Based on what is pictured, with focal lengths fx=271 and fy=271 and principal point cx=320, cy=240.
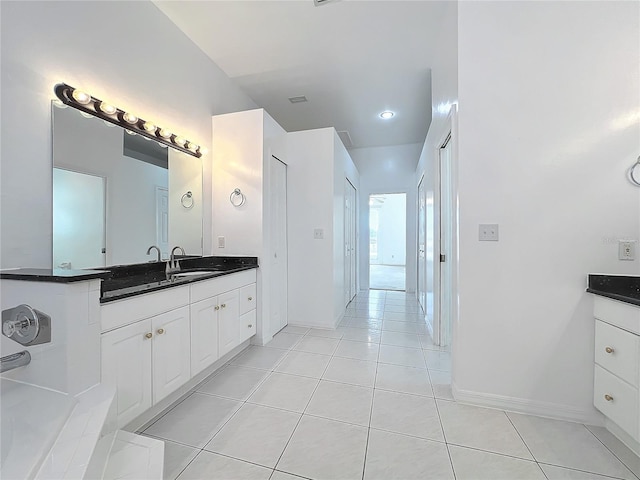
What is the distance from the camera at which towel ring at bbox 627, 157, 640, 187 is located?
1.61 m

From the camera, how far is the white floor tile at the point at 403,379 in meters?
2.01

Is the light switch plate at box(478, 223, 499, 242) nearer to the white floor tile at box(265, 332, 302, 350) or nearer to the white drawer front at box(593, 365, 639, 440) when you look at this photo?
the white drawer front at box(593, 365, 639, 440)

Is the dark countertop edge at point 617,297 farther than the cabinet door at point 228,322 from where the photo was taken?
No

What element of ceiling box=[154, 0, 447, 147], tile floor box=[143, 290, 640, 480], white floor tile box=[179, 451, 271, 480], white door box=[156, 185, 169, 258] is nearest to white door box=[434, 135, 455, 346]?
tile floor box=[143, 290, 640, 480]

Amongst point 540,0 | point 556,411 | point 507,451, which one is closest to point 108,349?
point 507,451

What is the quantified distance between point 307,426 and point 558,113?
8.11ft

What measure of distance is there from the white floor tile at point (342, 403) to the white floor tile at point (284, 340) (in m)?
0.82

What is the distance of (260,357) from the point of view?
2.56 metres

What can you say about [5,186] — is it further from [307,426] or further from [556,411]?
[556,411]

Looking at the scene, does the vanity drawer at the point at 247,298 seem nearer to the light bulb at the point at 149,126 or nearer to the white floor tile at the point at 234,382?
the white floor tile at the point at 234,382

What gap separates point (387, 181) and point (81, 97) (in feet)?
16.1

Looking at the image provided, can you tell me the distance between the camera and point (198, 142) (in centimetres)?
277

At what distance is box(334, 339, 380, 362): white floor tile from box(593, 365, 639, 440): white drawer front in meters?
1.47

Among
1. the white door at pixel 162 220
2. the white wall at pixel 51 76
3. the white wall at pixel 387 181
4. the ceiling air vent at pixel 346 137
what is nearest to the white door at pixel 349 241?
the white wall at pixel 387 181
